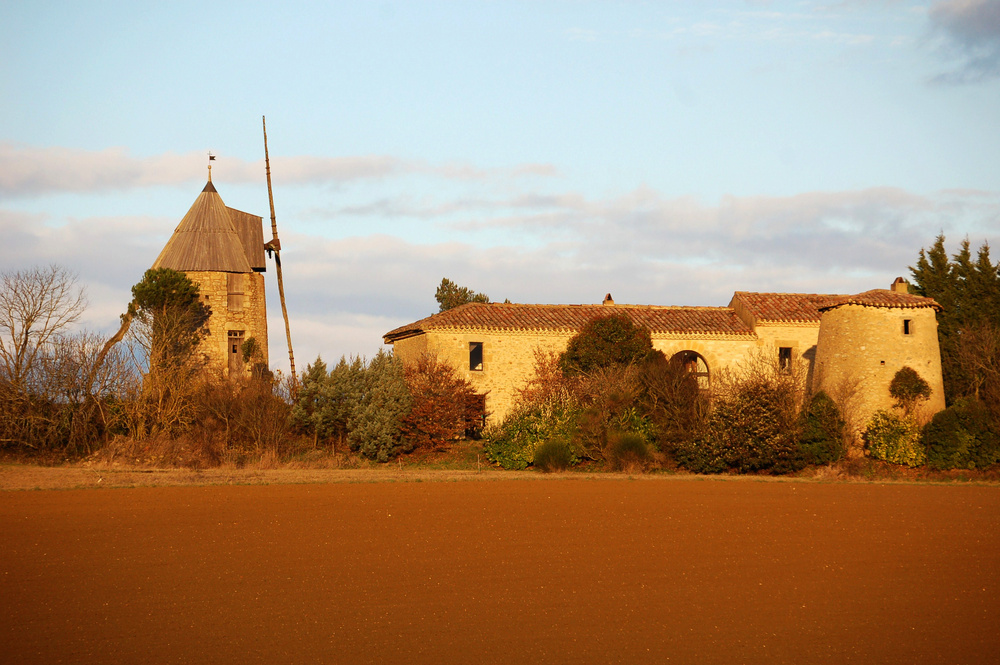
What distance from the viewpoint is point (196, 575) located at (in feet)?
34.4

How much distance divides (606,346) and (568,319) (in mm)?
3220

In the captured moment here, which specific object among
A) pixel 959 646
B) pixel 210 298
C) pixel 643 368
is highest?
pixel 210 298

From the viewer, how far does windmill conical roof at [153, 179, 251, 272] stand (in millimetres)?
33938

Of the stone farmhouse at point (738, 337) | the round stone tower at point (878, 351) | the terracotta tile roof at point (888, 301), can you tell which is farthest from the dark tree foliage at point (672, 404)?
the terracotta tile roof at point (888, 301)

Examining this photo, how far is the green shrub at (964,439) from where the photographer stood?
74.9 feet

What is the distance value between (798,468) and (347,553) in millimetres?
15013

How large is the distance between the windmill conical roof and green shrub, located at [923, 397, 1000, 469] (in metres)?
24.0

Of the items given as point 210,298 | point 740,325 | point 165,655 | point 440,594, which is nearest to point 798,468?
point 740,325

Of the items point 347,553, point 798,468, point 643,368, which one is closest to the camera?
point 347,553

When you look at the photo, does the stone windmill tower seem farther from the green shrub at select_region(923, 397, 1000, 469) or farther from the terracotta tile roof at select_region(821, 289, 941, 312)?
the green shrub at select_region(923, 397, 1000, 469)

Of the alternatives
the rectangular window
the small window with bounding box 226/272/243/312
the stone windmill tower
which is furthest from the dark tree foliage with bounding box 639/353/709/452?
the small window with bounding box 226/272/243/312

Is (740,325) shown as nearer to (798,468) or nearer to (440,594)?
(798,468)

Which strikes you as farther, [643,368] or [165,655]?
[643,368]

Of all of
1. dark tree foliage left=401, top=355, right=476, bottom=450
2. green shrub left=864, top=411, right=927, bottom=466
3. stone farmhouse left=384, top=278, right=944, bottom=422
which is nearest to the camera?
green shrub left=864, top=411, right=927, bottom=466
